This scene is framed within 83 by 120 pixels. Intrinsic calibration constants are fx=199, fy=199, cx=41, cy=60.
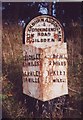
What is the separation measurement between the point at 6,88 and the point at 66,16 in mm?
623

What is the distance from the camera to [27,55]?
1328 millimetres

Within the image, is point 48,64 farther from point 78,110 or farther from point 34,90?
point 78,110

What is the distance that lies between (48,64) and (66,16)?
0.34 m

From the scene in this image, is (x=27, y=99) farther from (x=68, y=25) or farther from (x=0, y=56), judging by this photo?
(x=68, y=25)

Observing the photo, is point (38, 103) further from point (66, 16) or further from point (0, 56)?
point (66, 16)

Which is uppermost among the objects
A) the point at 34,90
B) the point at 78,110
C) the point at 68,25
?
the point at 68,25

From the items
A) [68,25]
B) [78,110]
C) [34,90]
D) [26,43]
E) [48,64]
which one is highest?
[68,25]

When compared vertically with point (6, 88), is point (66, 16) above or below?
above

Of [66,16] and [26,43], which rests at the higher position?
[66,16]

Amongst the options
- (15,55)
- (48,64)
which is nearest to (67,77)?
(48,64)

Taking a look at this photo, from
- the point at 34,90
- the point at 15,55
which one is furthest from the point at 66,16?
the point at 34,90

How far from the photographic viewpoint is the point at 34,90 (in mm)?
1307

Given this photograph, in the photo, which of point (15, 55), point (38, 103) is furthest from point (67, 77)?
point (15, 55)

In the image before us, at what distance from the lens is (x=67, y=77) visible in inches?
51.6
